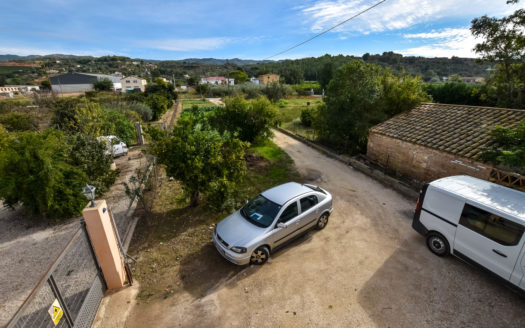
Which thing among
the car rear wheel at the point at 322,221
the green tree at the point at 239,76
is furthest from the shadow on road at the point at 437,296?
the green tree at the point at 239,76

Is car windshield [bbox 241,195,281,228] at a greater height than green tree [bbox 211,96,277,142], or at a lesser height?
lesser

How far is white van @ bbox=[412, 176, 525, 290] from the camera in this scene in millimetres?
4777

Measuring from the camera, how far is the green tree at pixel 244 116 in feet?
51.2

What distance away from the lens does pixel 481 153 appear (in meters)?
8.55

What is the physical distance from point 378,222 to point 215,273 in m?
5.85

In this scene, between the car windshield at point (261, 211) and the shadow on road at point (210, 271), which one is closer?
the shadow on road at point (210, 271)

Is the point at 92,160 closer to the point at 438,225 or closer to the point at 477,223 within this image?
the point at 438,225

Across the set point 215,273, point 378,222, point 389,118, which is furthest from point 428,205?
point 389,118

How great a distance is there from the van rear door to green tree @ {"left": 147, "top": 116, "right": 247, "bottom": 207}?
260 inches

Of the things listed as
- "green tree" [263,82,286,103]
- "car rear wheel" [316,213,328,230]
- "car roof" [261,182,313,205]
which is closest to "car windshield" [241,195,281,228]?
"car roof" [261,182,313,205]

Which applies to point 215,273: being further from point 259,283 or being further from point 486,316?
point 486,316

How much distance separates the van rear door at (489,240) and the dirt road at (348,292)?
67 cm

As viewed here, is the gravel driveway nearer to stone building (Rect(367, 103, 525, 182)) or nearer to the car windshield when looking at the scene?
the car windshield

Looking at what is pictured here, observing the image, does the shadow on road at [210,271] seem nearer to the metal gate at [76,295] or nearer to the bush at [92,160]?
the metal gate at [76,295]
